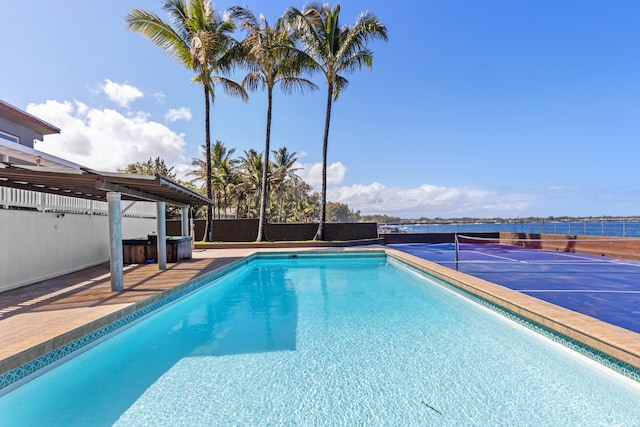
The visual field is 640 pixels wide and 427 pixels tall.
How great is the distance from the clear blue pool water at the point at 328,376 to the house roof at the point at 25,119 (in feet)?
37.6

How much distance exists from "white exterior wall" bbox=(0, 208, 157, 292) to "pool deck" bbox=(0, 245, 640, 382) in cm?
33

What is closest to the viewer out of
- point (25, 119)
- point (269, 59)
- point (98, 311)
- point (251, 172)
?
point (98, 311)

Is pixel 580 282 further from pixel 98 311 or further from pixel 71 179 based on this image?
pixel 71 179

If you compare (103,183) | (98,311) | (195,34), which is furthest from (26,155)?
(195,34)

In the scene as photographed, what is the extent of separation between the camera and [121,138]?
19.2 meters

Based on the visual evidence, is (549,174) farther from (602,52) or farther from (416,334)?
(416,334)

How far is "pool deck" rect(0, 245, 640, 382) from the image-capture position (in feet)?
10.1

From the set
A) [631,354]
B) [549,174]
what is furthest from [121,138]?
[549,174]

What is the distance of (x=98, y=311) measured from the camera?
4.27m

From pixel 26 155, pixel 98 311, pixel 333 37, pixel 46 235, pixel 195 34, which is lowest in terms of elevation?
pixel 98 311

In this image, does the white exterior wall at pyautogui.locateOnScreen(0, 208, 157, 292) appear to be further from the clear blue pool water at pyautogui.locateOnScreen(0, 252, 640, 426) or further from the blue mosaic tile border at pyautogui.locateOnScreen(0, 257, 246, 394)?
the clear blue pool water at pyautogui.locateOnScreen(0, 252, 640, 426)

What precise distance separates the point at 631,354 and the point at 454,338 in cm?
188

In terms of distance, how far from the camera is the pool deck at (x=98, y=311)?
309 cm

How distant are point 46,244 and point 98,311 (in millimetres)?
4031
